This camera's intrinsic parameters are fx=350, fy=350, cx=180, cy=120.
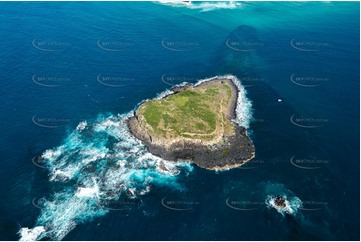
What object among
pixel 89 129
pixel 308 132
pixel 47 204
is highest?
pixel 308 132

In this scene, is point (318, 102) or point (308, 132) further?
point (318, 102)

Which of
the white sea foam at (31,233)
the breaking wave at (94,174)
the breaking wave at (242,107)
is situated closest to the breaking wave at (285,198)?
the breaking wave at (94,174)

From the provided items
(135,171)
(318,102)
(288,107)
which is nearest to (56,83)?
(135,171)

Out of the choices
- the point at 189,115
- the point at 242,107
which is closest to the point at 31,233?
the point at 189,115

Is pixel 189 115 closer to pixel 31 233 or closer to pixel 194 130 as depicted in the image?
pixel 194 130

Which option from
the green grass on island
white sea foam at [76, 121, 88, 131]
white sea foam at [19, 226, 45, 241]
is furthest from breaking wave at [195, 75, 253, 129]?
white sea foam at [19, 226, 45, 241]

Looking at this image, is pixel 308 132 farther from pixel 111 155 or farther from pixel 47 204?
pixel 47 204
